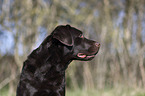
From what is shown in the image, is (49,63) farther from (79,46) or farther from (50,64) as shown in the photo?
(79,46)

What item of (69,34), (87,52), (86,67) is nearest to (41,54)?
(69,34)

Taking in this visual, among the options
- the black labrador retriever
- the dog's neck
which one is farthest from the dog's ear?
the dog's neck

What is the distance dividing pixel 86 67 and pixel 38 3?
13.5 feet

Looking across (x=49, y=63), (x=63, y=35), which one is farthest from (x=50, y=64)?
(x=63, y=35)

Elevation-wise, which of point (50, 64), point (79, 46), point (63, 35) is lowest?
point (50, 64)

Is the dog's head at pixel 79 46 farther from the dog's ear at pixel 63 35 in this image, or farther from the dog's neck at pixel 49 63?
the dog's neck at pixel 49 63

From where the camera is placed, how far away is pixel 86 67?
10.1 m

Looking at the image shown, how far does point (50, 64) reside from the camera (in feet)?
10.0

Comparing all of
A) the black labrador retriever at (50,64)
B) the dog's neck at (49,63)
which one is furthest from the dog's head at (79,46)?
the dog's neck at (49,63)

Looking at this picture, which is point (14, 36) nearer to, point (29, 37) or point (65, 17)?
point (29, 37)

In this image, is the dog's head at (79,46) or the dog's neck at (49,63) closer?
the dog's neck at (49,63)

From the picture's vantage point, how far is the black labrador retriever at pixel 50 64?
9.56ft

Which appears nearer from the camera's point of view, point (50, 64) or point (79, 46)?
point (50, 64)

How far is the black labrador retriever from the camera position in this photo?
2.91 meters
